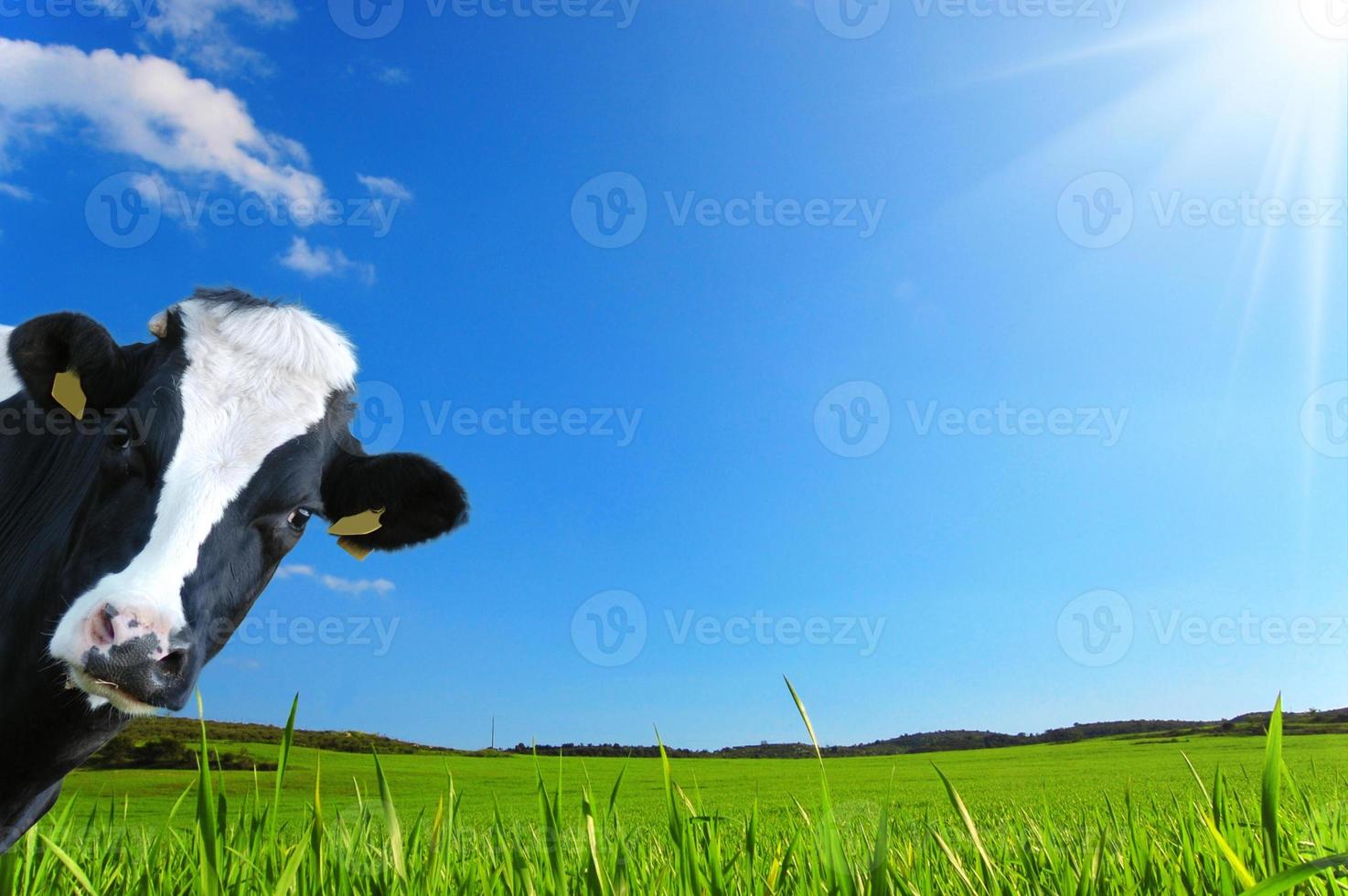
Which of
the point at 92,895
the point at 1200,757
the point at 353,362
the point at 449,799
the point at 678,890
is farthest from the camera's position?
the point at 1200,757

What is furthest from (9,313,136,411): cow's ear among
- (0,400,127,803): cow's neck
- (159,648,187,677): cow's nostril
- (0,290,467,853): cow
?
(159,648,187,677): cow's nostril

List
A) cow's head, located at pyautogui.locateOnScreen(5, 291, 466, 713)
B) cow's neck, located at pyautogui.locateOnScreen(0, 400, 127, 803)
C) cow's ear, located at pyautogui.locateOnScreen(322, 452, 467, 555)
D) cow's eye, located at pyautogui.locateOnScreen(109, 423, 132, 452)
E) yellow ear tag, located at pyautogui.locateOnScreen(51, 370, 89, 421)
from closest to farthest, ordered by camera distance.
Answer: cow's head, located at pyautogui.locateOnScreen(5, 291, 466, 713), cow's eye, located at pyautogui.locateOnScreen(109, 423, 132, 452), cow's neck, located at pyautogui.locateOnScreen(0, 400, 127, 803), yellow ear tag, located at pyautogui.locateOnScreen(51, 370, 89, 421), cow's ear, located at pyautogui.locateOnScreen(322, 452, 467, 555)

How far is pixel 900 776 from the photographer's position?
17750 millimetres

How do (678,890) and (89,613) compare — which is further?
(89,613)

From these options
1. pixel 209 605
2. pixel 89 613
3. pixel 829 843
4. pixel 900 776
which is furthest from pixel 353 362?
pixel 900 776

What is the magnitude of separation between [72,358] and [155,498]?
38.0 inches

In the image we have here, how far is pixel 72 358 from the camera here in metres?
3.90

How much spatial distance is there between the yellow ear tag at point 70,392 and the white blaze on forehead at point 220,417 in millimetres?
483

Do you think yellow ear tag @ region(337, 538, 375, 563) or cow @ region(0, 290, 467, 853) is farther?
yellow ear tag @ region(337, 538, 375, 563)

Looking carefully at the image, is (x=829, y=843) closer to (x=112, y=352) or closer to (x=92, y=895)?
(x=92, y=895)

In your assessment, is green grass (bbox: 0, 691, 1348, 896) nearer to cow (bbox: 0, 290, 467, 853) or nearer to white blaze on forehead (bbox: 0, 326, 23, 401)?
cow (bbox: 0, 290, 467, 853)

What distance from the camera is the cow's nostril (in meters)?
3.08

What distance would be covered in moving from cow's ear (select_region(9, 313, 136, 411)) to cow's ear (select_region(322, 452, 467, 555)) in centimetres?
98

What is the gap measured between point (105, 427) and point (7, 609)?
944 mm
